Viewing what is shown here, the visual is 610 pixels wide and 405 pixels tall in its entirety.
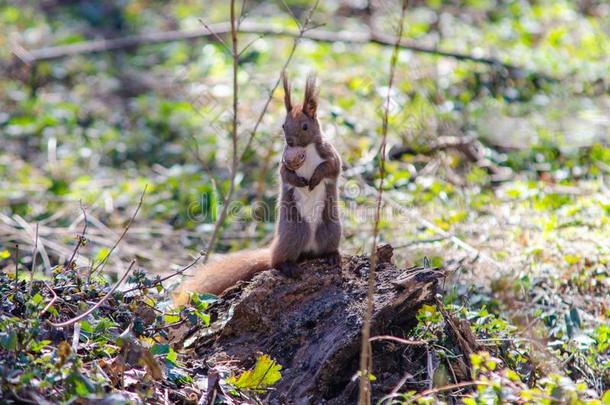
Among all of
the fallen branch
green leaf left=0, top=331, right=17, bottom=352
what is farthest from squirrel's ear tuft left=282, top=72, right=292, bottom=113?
the fallen branch

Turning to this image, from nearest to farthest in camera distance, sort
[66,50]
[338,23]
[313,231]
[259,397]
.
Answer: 1. [259,397]
2. [313,231]
3. [66,50]
4. [338,23]

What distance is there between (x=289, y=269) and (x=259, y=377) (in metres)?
0.79

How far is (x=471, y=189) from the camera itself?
5961 millimetres

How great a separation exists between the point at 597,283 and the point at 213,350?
2.15 meters

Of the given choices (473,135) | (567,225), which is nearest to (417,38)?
(473,135)

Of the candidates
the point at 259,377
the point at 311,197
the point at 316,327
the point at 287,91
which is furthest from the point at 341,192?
the point at 259,377

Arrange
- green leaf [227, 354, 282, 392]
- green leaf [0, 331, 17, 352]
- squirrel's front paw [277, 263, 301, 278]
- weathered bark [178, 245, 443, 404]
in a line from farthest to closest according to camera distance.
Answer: squirrel's front paw [277, 263, 301, 278], weathered bark [178, 245, 443, 404], green leaf [227, 354, 282, 392], green leaf [0, 331, 17, 352]

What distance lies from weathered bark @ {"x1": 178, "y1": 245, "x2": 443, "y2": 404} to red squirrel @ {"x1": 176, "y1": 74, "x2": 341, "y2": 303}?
257 mm

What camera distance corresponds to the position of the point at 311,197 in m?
4.07

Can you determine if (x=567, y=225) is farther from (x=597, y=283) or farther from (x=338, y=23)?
(x=338, y=23)

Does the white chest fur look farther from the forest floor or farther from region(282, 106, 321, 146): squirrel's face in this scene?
the forest floor

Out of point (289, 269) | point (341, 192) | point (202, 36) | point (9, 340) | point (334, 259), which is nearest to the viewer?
point (9, 340)

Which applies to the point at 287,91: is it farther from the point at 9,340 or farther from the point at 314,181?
the point at 9,340

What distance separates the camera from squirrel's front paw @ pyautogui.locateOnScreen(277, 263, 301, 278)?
3.77m
